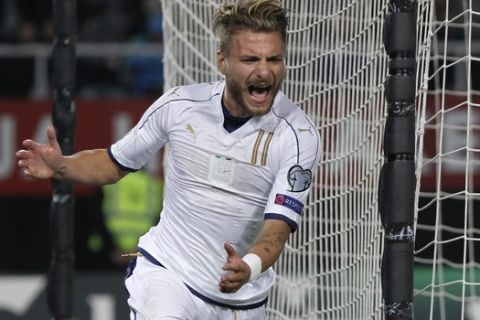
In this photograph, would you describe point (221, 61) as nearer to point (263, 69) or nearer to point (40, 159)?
point (263, 69)

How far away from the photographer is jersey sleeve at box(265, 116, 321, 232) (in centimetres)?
497

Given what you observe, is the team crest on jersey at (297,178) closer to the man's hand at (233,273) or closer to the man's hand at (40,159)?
the man's hand at (233,273)

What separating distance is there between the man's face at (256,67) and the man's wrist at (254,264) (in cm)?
56

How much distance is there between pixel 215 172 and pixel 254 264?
24.5 inches

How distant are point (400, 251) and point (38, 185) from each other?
6708 mm

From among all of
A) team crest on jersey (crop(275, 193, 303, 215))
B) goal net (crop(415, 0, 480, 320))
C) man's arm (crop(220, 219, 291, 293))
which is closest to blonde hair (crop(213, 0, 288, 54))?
team crest on jersey (crop(275, 193, 303, 215))

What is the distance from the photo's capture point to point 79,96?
11734mm

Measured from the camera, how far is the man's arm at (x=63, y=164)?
5.27 m

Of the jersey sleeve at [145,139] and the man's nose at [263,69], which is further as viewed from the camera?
the jersey sleeve at [145,139]

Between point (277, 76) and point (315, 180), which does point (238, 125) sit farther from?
point (315, 180)

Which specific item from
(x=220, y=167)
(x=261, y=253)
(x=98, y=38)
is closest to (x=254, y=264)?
(x=261, y=253)

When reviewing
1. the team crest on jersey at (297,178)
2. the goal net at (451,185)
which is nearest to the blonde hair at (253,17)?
the team crest on jersey at (297,178)

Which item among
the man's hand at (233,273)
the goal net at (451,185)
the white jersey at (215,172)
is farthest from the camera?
the goal net at (451,185)

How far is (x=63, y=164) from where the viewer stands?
5332 millimetres
